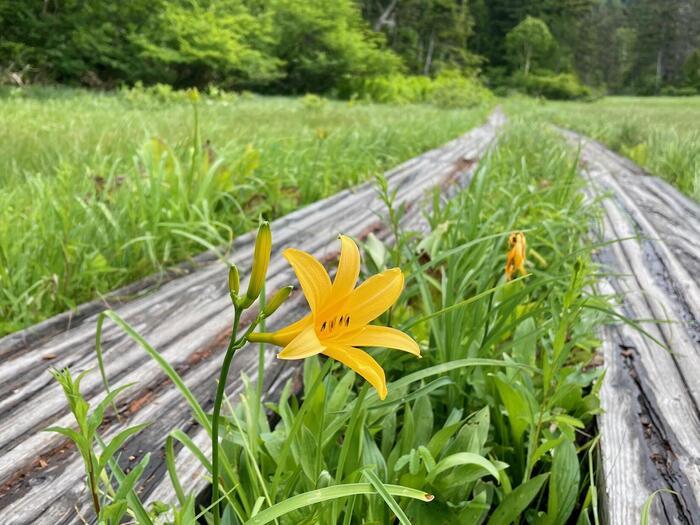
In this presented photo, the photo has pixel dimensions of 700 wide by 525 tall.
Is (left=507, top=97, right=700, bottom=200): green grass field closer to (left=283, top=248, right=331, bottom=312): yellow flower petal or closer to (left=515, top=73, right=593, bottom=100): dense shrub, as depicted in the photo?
(left=283, top=248, right=331, bottom=312): yellow flower petal

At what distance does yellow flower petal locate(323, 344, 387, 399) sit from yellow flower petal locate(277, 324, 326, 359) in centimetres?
2

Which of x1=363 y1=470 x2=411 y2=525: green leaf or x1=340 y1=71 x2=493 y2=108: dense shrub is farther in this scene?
x1=340 y1=71 x2=493 y2=108: dense shrub

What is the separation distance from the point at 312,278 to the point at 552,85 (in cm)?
2893

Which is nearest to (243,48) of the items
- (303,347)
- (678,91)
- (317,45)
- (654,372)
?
(317,45)

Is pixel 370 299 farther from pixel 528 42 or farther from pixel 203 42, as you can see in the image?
pixel 528 42

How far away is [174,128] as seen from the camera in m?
4.29

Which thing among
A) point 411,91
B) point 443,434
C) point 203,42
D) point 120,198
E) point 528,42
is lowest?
point 443,434

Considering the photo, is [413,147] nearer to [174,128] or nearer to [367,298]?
[174,128]

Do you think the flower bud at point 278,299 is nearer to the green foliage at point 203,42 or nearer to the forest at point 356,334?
the forest at point 356,334

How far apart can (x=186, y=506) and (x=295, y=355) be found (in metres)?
→ 0.41

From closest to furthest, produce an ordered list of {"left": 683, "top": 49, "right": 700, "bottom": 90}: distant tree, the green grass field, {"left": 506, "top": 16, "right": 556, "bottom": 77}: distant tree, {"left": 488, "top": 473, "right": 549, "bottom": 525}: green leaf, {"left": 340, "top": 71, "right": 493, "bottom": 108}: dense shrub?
1. {"left": 488, "top": 473, "right": 549, "bottom": 525}: green leaf
2. the green grass field
3. {"left": 683, "top": 49, "right": 700, "bottom": 90}: distant tree
4. {"left": 340, "top": 71, "right": 493, "bottom": 108}: dense shrub
5. {"left": 506, "top": 16, "right": 556, "bottom": 77}: distant tree

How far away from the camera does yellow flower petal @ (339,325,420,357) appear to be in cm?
45

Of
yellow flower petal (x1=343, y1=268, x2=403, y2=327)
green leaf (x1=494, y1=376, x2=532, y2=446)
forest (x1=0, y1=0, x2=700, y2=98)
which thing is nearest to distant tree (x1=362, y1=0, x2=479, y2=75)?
forest (x1=0, y1=0, x2=700, y2=98)

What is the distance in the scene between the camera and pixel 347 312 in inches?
18.1
